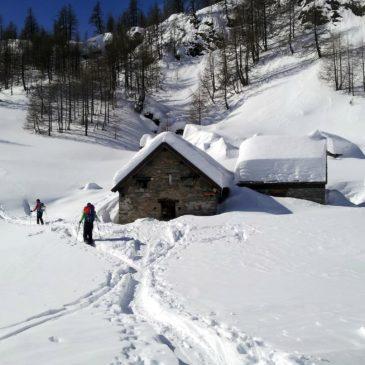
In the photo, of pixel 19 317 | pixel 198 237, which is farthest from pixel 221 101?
pixel 19 317

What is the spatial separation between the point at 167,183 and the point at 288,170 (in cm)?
692

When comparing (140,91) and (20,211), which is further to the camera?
(140,91)

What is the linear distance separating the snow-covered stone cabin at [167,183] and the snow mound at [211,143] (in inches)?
495

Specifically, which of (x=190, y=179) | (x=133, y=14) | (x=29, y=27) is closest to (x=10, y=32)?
(x=29, y=27)

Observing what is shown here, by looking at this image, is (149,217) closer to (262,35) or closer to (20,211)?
(20,211)

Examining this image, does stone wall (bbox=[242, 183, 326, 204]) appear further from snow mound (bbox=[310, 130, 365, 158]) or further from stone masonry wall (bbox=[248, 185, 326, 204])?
snow mound (bbox=[310, 130, 365, 158])

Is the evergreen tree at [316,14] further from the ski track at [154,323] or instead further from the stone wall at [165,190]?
the ski track at [154,323]

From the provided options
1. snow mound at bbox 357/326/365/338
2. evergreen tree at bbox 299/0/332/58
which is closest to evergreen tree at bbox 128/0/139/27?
evergreen tree at bbox 299/0/332/58

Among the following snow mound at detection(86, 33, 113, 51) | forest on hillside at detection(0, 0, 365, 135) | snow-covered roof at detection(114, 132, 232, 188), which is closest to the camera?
snow-covered roof at detection(114, 132, 232, 188)

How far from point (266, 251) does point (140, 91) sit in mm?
55928

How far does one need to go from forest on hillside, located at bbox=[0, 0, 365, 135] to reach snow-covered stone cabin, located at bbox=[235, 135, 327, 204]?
26.9 meters

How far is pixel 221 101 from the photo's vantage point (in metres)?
59.0

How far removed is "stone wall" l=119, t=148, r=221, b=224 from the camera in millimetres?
21578

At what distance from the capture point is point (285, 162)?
2414 centimetres
